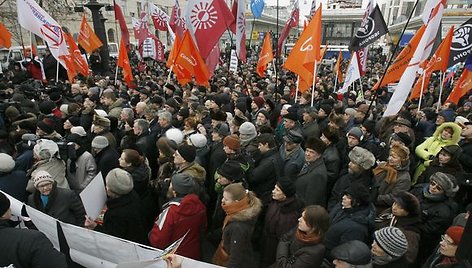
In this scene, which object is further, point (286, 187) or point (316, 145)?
point (316, 145)

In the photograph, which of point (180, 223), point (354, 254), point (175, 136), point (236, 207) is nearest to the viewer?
point (354, 254)

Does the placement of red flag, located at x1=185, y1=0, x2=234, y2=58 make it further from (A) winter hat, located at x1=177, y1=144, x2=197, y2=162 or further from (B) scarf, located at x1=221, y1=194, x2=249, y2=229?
(B) scarf, located at x1=221, y1=194, x2=249, y2=229

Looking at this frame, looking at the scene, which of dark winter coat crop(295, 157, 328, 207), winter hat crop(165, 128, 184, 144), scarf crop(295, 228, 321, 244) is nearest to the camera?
scarf crop(295, 228, 321, 244)

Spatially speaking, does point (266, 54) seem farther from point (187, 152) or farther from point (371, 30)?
point (187, 152)

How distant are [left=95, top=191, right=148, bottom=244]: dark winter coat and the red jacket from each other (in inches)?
10.2

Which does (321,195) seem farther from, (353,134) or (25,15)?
(25,15)

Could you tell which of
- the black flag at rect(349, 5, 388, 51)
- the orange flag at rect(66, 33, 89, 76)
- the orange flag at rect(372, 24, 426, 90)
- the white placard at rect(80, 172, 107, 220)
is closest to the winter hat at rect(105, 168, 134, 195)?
the white placard at rect(80, 172, 107, 220)

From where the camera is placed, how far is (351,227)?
283 cm

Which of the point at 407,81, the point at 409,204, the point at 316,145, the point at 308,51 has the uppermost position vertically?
the point at 308,51

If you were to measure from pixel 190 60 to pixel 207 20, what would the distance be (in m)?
0.99

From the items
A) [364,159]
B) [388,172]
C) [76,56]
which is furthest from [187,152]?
[76,56]

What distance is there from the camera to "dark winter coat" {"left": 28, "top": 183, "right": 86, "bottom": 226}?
3123mm

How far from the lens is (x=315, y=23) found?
6379mm

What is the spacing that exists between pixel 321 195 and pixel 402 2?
7506 cm
